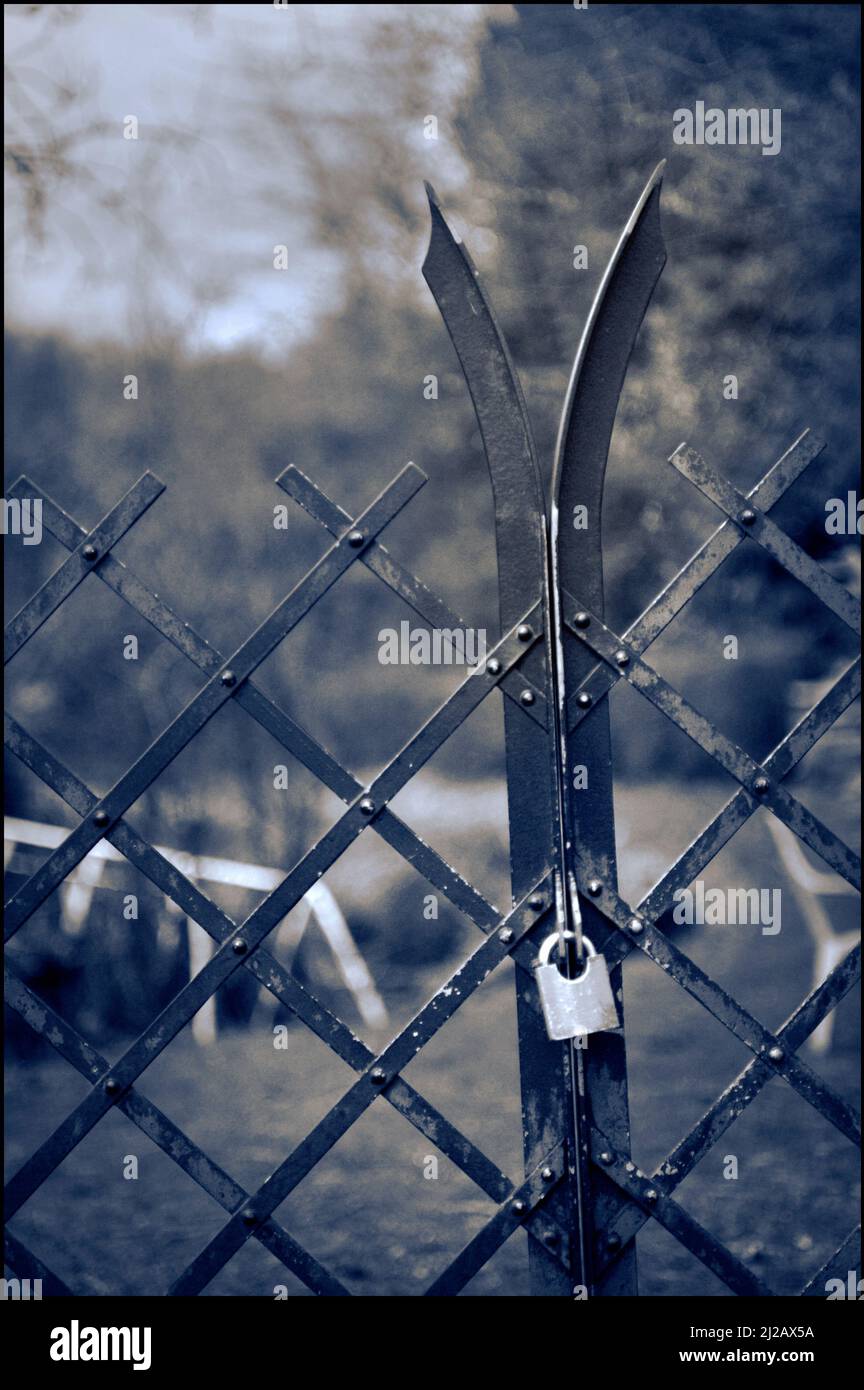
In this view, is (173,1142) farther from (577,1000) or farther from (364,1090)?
(577,1000)

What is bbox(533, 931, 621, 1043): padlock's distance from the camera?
Result: 191cm

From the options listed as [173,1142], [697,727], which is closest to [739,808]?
[697,727]

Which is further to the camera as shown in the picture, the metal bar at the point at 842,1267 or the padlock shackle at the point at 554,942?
the metal bar at the point at 842,1267

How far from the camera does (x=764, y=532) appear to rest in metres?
2.11

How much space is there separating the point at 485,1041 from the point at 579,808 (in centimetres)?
426

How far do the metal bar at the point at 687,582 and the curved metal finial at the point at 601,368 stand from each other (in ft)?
0.26

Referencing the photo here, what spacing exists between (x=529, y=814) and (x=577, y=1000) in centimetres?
30

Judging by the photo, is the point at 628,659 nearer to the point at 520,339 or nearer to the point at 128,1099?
the point at 128,1099

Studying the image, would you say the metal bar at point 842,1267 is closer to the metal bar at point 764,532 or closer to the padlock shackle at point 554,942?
the padlock shackle at point 554,942

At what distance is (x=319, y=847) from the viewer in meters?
2.06

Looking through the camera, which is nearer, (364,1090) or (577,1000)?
(577,1000)

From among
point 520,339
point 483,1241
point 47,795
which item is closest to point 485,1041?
point 47,795

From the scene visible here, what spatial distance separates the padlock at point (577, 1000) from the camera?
1.91m

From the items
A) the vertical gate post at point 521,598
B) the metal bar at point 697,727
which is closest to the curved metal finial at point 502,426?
the vertical gate post at point 521,598
